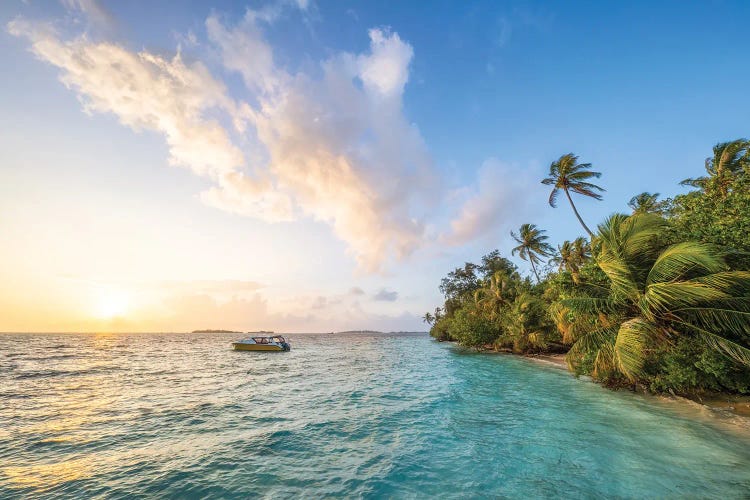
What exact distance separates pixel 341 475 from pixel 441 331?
6933 centimetres

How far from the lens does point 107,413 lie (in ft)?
39.9

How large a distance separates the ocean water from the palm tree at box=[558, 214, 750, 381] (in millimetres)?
2410

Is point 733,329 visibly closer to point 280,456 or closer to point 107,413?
point 280,456

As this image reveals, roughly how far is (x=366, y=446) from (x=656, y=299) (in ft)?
32.2

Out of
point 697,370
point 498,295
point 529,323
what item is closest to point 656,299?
point 697,370

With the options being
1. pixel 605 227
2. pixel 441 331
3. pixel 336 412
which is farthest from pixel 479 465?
pixel 441 331

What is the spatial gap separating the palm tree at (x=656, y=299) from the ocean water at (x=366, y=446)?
2.41 metres

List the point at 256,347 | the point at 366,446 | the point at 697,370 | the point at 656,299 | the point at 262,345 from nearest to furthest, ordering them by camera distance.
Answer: the point at 366,446, the point at 656,299, the point at 697,370, the point at 262,345, the point at 256,347

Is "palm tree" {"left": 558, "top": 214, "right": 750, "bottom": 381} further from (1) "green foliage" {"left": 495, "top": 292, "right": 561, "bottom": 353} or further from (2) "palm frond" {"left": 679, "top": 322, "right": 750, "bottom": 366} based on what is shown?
(1) "green foliage" {"left": 495, "top": 292, "right": 561, "bottom": 353}

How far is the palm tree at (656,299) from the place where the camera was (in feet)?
28.9

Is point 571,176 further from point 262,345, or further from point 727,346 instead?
point 262,345

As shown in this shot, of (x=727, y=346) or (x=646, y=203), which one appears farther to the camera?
(x=646, y=203)

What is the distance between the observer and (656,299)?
9445mm

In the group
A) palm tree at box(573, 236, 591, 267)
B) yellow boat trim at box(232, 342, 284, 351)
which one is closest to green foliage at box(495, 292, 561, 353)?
palm tree at box(573, 236, 591, 267)
